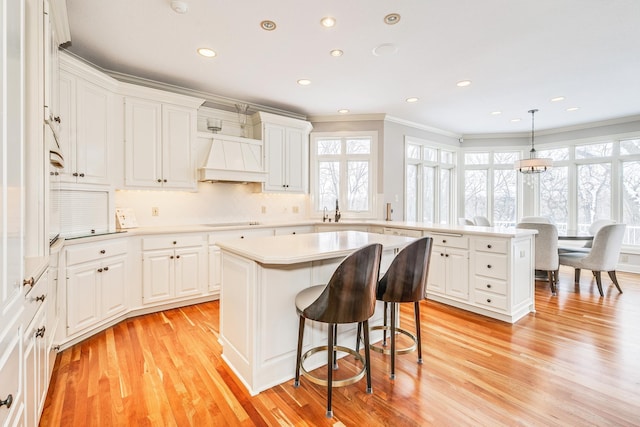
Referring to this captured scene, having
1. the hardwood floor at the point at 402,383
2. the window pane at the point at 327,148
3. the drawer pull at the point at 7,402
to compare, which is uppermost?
the window pane at the point at 327,148

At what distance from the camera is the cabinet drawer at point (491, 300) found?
3100 mm

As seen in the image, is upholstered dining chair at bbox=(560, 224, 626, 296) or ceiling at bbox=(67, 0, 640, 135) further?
upholstered dining chair at bbox=(560, 224, 626, 296)

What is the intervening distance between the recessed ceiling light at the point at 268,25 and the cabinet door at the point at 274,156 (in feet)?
6.37

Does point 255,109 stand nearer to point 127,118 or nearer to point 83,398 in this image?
point 127,118

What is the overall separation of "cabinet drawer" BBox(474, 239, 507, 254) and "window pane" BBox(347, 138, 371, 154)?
2647mm

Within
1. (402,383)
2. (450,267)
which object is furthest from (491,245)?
(402,383)

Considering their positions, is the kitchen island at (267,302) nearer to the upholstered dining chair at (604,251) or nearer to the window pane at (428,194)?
the upholstered dining chair at (604,251)

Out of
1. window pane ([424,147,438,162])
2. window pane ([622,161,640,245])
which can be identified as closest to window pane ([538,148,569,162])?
window pane ([622,161,640,245])

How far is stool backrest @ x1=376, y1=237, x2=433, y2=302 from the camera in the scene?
2.09 m

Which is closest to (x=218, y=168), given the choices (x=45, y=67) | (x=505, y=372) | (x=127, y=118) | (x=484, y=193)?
(x=127, y=118)

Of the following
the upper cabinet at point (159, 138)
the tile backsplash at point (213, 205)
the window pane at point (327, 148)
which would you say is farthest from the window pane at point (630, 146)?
the upper cabinet at point (159, 138)

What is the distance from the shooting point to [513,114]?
5.23 metres

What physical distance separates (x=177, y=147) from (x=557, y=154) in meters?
7.22

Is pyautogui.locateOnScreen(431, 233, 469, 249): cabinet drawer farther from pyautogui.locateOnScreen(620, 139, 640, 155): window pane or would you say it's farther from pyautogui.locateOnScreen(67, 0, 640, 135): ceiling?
pyautogui.locateOnScreen(620, 139, 640, 155): window pane
